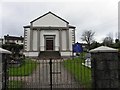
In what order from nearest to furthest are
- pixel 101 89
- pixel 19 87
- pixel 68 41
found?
pixel 101 89, pixel 19 87, pixel 68 41

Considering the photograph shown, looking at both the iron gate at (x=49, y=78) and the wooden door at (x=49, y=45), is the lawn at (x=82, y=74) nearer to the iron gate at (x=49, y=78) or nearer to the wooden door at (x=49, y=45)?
the iron gate at (x=49, y=78)

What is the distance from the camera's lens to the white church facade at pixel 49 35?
37312 mm

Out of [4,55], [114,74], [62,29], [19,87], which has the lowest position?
[19,87]

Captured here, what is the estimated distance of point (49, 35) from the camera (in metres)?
38.1

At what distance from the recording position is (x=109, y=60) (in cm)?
866

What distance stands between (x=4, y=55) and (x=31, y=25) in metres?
29.2

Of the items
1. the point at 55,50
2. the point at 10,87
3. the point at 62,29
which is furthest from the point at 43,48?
the point at 10,87

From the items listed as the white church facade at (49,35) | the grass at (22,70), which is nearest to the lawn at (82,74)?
the grass at (22,70)

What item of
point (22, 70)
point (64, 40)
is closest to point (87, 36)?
point (64, 40)

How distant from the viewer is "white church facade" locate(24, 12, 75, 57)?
37.3 meters

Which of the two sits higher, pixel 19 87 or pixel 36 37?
pixel 36 37

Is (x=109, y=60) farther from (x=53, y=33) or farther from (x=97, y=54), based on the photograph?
(x=53, y=33)

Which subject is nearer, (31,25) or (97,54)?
(97,54)

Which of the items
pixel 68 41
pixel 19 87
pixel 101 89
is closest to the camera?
pixel 101 89
